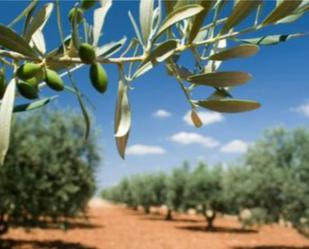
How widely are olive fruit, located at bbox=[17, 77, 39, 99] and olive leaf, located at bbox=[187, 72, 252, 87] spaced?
1.32ft

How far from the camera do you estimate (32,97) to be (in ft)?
4.22

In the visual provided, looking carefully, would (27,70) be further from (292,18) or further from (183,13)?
(292,18)

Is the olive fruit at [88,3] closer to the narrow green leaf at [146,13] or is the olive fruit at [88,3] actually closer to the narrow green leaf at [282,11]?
the narrow green leaf at [146,13]

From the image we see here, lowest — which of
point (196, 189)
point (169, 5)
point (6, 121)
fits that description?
point (6, 121)

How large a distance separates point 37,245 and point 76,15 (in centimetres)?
2107

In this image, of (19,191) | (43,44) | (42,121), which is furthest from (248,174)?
(43,44)

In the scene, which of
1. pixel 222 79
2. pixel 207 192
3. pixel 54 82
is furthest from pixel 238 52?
pixel 207 192

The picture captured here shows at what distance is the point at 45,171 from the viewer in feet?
58.3

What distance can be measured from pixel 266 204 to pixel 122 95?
21573 mm

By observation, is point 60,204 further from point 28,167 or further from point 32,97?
point 32,97

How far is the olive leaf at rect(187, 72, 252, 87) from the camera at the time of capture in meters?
1.22

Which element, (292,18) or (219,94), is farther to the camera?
(219,94)

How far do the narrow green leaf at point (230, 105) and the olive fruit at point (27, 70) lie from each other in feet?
1.44

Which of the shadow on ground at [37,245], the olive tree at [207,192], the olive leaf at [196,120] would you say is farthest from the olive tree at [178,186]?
the olive leaf at [196,120]
